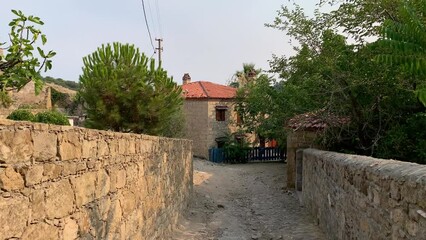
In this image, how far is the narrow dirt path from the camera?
A: 7883 millimetres

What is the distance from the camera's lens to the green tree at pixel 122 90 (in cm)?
1183

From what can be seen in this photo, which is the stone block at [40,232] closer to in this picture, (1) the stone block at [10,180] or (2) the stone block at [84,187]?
(1) the stone block at [10,180]

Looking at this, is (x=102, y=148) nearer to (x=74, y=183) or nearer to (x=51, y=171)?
(x=74, y=183)

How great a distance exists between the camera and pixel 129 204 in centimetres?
446

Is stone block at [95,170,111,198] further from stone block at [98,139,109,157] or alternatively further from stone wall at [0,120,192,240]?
stone block at [98,139,109,157]

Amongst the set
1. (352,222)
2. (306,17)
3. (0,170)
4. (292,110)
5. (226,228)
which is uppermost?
(306,17)

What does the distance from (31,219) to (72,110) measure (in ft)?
109

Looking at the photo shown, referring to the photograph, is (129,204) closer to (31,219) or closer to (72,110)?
(31,219)

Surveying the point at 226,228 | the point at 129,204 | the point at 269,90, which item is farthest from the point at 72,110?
the point at 129,204

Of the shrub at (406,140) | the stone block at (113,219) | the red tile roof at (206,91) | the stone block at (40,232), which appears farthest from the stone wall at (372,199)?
the red tile roof at (206,91)

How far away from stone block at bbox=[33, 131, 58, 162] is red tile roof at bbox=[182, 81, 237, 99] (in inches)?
1079

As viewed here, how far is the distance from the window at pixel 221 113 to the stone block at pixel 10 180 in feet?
95.1

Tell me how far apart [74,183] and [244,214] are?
7915mm

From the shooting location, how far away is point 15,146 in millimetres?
2070
